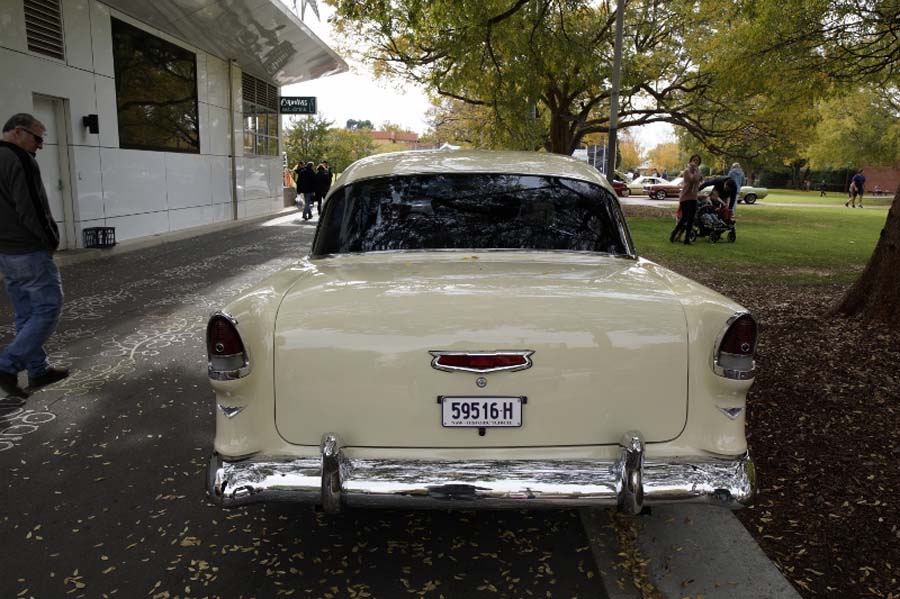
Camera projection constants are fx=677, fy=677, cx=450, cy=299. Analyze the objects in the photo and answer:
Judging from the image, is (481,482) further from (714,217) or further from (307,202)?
(307,202)

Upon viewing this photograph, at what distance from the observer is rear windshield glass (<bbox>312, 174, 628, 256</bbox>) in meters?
3.91

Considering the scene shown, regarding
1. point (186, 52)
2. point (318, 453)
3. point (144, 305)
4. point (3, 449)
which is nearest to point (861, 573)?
point (318, 453)

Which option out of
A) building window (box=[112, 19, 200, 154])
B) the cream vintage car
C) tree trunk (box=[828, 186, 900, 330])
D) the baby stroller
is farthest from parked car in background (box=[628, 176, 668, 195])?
the cream vintage car

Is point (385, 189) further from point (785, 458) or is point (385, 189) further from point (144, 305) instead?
point (144, 305)

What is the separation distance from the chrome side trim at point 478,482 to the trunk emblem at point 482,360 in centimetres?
38

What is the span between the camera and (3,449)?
13.9ft

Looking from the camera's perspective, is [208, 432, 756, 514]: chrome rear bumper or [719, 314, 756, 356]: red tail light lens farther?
[719, 314, 756, 356]: red tail light lens

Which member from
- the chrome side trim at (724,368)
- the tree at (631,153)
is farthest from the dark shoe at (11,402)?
the tree at (631,153)

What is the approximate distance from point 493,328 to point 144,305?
7087mm

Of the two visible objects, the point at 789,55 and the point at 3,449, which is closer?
the point at 3,449

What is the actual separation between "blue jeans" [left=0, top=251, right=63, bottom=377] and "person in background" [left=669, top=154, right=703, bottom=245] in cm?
1277

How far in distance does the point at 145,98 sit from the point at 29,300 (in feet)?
37.7

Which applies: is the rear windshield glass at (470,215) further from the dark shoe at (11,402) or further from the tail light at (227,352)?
the dark shoe at (11,402)

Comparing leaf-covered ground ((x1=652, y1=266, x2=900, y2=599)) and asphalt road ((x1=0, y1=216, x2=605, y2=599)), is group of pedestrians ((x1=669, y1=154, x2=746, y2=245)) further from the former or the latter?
asphalt road ((x1=0, y1=216, x2=605, y2=599))
